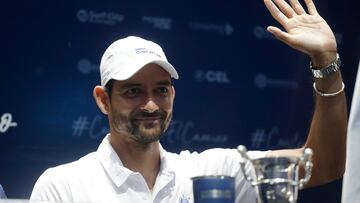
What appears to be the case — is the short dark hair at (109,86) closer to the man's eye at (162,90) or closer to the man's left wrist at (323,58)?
the man's eye at (162,90)

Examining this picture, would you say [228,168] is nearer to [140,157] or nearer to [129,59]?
[140,157]

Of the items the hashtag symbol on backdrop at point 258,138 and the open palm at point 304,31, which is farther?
the hashtag symbol on backdrop at point 258,138

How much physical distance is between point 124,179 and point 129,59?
1.16ft

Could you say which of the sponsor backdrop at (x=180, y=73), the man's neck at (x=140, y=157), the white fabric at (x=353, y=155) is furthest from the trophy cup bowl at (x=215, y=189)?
the sponsor backdrop at (x=180, y=73)

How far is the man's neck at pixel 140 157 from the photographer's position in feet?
10.4

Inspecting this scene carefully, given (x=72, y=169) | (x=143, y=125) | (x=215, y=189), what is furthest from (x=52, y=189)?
(x=215, y=189)

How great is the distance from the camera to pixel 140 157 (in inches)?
126

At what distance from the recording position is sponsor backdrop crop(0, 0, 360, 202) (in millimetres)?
4758

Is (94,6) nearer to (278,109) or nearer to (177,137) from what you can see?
(177,137)

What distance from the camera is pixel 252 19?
5207mm

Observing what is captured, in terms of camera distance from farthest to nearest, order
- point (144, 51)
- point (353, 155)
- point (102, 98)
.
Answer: point (102, 98), point (144, 51), point (353, 155)

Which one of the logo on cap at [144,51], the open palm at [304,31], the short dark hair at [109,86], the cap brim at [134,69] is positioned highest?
the open palm at [304,31]

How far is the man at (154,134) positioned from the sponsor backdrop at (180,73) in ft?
5.17

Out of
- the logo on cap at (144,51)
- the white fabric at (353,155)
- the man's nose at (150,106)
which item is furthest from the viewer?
the logo on cap at (144,51)
